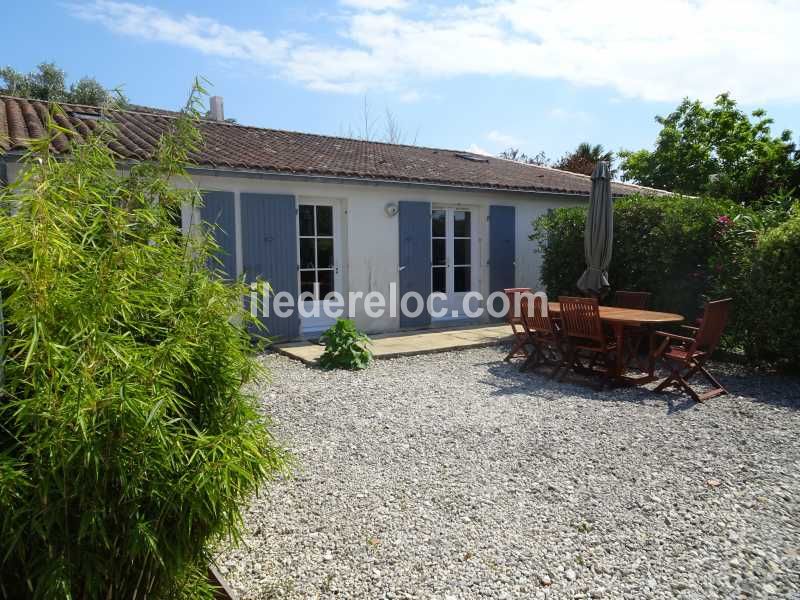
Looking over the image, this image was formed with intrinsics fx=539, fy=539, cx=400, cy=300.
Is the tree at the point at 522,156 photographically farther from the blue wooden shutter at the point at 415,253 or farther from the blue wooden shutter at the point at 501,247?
the blue wooden shutter at the point at 415,253

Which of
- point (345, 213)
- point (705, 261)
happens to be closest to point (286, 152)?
point (345, 213)

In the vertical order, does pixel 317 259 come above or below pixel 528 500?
above

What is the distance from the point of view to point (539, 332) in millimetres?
6969

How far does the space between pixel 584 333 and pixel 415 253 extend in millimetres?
4232

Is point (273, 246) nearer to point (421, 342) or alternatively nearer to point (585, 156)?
point (421, 342)

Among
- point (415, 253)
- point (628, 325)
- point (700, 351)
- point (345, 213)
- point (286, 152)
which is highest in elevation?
point (286, 152)

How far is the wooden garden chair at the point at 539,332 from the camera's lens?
6.53 m

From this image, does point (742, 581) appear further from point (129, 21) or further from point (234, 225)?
point (129, 21)

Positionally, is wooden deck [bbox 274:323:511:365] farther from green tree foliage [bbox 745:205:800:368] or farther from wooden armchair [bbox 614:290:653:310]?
green tree foliage [bbox 745:205:800:368]

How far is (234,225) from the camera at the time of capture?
7914mm

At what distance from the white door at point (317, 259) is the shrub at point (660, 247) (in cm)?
396

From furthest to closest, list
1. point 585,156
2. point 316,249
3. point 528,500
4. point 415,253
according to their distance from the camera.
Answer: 1. point 585,156
2. point 415,253
3. point 316,249
4. point 528,500

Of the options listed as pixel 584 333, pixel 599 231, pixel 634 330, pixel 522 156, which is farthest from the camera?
pixel 522 156

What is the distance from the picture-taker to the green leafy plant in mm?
6953
